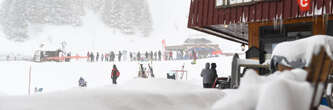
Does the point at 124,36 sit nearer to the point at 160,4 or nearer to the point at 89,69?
Answer: the point at 160,4

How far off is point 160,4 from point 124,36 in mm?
19264

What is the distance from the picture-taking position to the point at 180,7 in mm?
71750

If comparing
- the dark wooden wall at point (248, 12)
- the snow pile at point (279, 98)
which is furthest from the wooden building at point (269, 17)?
the snow pile at point (279, 98)

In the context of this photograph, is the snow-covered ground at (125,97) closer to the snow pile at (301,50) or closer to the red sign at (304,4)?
the snow pile at (301,50)

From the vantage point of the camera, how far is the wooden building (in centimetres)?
836

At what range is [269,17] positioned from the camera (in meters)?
9.02

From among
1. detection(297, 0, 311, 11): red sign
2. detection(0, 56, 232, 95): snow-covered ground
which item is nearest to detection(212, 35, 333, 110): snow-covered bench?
detection(297, 0, 311, 11): red sign

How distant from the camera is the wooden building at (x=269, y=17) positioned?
8359 mm

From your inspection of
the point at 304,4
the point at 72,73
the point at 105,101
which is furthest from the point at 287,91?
the point at 72,73

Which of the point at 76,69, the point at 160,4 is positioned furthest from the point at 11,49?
the point at 160,4

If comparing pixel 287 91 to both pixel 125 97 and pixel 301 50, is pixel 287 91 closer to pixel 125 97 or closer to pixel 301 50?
pixel 125 97

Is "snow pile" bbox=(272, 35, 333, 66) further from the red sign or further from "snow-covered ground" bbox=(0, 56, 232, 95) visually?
"snow-covered ground" bbox=(0, 56, 232, 95)

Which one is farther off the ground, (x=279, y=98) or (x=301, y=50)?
(x=301, y=50)

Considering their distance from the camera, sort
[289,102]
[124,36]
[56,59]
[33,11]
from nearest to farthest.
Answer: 1. [289,102]
2. [56,59]
3. [33,11]
4. [124,36]
